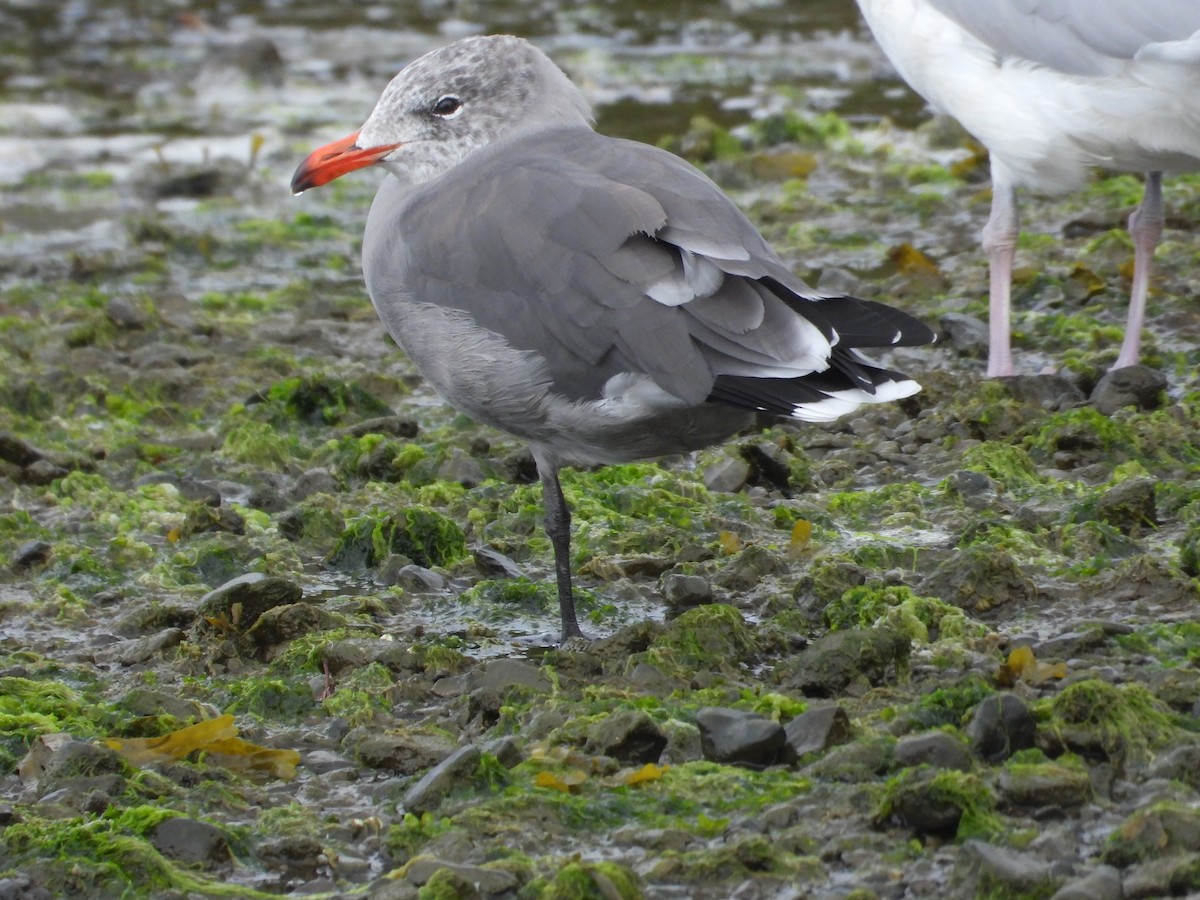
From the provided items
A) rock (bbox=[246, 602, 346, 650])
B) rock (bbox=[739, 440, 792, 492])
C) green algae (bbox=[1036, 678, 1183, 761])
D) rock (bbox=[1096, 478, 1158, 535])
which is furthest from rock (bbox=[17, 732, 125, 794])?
rock (bbox=[1096, 478, 1158, 535])

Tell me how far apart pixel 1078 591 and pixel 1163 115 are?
6.21ft

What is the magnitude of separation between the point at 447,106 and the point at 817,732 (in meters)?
2.19

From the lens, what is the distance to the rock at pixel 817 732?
3.64 m

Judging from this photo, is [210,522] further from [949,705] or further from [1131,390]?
[1131,390]

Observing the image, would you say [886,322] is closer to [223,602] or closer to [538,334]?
[538,334]

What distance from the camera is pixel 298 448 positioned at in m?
6.23

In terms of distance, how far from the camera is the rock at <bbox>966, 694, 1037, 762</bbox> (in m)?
3.51

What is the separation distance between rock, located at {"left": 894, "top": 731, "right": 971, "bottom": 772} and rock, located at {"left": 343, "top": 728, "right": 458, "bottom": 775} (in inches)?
37.8

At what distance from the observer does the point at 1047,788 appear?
10.8 feet

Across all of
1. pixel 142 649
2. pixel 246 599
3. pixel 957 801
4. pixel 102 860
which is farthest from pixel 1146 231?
pixel 102 860

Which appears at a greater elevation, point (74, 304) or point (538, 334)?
point (538, 334)

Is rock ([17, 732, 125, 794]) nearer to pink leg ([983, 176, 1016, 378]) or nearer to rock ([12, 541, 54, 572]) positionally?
rock ([12, 541, 54, 572])

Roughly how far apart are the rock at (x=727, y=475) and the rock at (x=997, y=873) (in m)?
2.52

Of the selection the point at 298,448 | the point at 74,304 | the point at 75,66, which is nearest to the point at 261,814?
the point at 298,448
